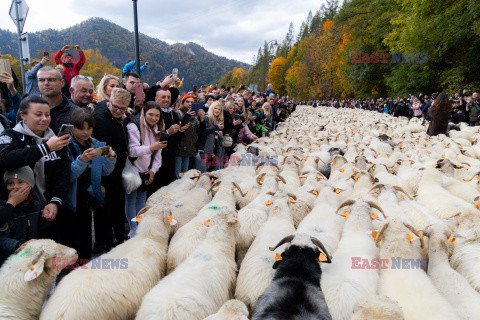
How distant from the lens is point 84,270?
8.29 feet

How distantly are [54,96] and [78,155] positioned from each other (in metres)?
0.75

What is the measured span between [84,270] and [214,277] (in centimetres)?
117

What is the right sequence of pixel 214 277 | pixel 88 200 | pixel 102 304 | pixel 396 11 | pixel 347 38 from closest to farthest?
pixel 102 304 → pixel 214 277 → pixel 88 200 → pixel 396 11 → pixel 347 38

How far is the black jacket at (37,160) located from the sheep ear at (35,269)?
2.23ft

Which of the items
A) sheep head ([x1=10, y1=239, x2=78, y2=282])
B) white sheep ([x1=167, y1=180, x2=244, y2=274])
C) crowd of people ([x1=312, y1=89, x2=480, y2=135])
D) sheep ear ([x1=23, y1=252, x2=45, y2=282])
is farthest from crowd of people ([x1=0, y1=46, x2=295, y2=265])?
crowd of people ([x1=312, y1=89, x2=480, y2=135])

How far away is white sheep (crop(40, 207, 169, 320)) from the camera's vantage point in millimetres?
2139

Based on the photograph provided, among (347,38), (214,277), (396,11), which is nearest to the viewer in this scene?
(214,277)

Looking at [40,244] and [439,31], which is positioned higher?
[439,31]

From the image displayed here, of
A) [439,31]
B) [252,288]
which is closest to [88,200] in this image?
[252,288]

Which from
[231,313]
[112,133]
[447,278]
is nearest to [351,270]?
[447,278]

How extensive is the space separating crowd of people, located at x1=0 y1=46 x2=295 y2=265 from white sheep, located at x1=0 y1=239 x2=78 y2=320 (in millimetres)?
201

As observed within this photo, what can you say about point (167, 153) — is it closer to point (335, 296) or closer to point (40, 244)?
point (40, 244)

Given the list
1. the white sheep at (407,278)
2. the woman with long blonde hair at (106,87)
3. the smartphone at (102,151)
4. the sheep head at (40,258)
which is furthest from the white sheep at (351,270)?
the woman with long blonde hair at (106,87)

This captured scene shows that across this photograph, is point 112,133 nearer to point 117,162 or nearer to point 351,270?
point 117,162
